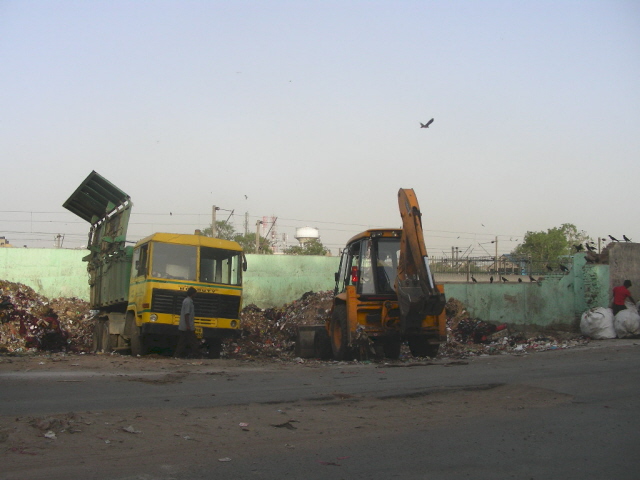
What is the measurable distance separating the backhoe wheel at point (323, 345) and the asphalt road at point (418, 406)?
2.33 meters

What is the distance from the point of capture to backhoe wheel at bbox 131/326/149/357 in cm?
1402

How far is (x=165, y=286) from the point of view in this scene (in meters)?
13.7

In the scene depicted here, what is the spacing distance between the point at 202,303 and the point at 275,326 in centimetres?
712

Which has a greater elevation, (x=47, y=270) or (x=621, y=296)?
(x=47, y=270)

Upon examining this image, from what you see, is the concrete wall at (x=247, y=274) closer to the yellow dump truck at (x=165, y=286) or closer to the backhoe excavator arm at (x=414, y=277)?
the yellow dump truck at (x=165, y=286)

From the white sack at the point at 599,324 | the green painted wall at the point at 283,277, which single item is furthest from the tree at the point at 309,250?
the white sack at the point at 599,324

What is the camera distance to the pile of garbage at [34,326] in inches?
640

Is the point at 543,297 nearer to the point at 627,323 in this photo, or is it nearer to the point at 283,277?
the point at 627,323

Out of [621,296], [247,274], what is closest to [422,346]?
[621,296]

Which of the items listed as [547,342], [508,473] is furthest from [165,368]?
[547,342]

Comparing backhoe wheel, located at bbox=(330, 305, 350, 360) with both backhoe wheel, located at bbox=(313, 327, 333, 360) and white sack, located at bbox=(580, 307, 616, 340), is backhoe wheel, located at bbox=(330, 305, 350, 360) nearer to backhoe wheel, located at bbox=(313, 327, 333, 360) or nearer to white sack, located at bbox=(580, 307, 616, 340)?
backhoe wheel, located at bbox=(313, 327, 333, 360)

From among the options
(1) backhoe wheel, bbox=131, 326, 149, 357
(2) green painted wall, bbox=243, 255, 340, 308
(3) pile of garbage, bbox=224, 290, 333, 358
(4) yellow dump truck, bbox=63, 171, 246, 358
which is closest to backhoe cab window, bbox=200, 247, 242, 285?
(4) yellow dump truck, bbox=63, 171, 246, 358

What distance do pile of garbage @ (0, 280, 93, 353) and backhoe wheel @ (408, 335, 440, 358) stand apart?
942 centimetres

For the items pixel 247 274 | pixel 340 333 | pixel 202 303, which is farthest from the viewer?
pixel 247 274
